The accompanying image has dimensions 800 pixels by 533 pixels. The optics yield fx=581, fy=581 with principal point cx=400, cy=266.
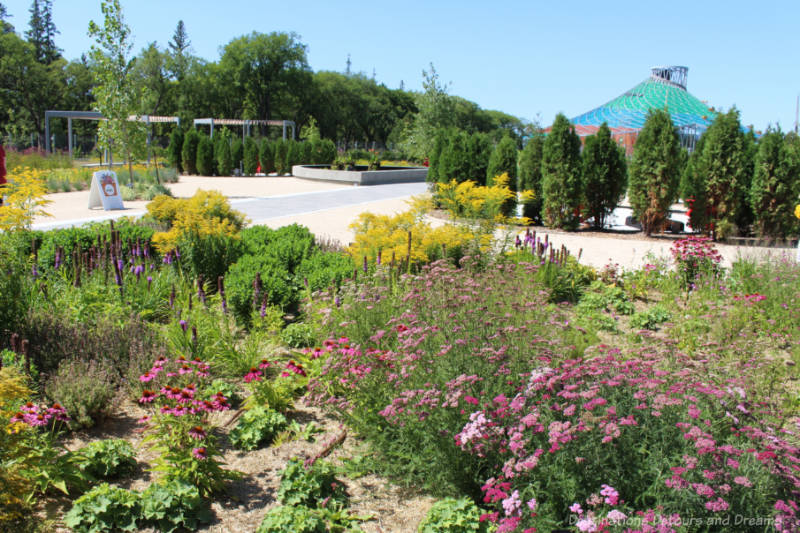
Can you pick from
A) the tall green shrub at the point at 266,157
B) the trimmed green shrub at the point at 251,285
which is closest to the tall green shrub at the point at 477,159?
the trimmed green shrub at the point at 251,285

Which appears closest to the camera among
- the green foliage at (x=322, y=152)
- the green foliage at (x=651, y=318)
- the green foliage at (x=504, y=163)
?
the green foliage at (x=651, y=318)

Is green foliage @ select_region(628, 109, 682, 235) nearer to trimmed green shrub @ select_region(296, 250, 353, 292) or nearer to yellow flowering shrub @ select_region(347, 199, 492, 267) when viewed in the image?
yellow flowering shrub @ select_region(347, 199, 492, 267)

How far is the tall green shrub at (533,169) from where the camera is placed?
44.1ft

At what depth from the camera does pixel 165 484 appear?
2920mm

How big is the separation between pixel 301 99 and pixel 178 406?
59.0m

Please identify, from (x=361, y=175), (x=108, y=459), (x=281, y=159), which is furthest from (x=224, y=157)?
(x=108, y=459)

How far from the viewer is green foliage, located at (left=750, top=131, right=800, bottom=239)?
11.0 m

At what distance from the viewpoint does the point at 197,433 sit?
298 centimetres

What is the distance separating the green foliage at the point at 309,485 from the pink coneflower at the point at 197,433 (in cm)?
47

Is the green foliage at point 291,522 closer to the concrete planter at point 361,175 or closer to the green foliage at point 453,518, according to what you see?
the green foliage at point 453,518

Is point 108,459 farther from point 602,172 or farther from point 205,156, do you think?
point 205,156

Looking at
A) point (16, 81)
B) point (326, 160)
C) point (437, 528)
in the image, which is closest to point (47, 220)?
point (437, 528)

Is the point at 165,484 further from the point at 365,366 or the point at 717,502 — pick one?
the point at 717,502

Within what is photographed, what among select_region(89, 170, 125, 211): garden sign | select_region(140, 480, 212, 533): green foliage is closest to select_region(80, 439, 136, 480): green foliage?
select_region(140, 480, 212, 533): green foliage
